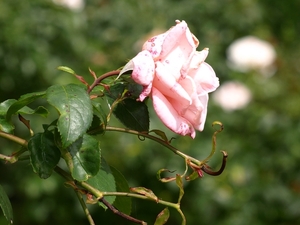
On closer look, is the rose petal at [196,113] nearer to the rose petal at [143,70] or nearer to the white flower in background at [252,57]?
the rose petal at [143,70]

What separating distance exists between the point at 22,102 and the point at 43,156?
0.07 metres

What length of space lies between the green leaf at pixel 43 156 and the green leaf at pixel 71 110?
0.05 metres

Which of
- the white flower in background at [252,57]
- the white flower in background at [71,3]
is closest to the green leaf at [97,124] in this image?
the white flower in background at [71,3]

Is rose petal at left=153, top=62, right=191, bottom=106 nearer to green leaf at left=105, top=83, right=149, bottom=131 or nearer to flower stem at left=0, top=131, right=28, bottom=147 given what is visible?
green leaf at left=105, top=83, right=149, bottom=131

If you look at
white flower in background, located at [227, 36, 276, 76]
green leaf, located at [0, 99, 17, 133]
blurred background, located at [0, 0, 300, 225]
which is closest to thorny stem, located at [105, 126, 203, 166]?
green leaf, located at [0, 99, 17, 133]

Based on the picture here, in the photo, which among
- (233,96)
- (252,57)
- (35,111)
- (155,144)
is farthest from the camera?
(252,57)

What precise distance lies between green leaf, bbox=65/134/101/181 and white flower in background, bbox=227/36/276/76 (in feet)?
8.67

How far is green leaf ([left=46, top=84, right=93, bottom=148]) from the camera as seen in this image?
725 millimetres

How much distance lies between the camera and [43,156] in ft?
2.49

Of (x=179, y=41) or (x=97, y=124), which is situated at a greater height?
(x=179, y=41)

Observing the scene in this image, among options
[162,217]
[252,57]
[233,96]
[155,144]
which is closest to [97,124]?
[162,217]

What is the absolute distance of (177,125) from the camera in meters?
0.75

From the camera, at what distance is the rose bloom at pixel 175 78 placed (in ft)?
2.43

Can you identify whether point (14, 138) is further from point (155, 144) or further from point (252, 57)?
point (252, 57)
